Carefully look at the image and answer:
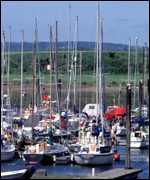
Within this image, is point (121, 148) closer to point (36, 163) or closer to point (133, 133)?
point (133, 133)

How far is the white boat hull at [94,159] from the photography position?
5106 centimetres

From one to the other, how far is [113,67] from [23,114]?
298ft

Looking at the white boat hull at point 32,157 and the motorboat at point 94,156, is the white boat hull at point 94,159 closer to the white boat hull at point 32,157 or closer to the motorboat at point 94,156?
the motorboat at point 94,156

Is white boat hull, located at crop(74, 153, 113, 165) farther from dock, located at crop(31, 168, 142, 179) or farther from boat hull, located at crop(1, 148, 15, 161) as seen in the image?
→ dock, located at crop(31, 168, 142, 179)

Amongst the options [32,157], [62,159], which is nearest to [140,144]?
[62,159]

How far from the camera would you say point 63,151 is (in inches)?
2080

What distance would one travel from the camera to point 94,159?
5112 cm

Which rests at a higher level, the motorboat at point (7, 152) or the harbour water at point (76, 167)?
the motorboat at point (7, 152)

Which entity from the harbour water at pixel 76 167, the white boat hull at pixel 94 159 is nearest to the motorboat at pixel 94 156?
the white boat hull at pixel 94 159

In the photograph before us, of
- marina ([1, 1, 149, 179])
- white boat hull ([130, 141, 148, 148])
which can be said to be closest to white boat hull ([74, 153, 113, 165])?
marina ([1, 1, 149, 179])

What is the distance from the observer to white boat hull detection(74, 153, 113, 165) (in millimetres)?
51062

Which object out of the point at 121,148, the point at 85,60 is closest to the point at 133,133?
the point at 121,148

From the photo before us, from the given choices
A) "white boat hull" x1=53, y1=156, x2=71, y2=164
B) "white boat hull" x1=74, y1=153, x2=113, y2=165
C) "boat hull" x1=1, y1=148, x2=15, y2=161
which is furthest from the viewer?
"boat hull" x1=1, y1=148, x2=15, y2=161

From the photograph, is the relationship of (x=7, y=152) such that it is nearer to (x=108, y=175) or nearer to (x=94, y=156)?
(x=94, y=156)
